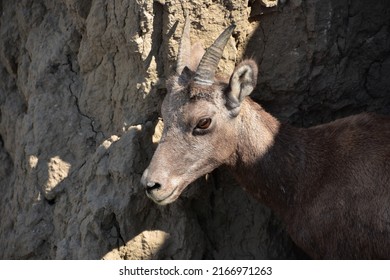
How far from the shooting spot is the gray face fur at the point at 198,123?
26.8 ft

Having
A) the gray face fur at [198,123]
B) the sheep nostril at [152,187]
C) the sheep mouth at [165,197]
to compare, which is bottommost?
the sheep mouth at [165,197]

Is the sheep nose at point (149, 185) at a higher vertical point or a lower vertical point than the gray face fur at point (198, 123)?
lower

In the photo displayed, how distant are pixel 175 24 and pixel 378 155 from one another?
2.64 metres

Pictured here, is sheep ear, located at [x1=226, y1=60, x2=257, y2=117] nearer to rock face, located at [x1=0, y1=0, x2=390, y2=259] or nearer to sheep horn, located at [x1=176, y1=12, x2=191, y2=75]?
sheep horn, located at [x1=176, y1=12, x2=191, y2=75]

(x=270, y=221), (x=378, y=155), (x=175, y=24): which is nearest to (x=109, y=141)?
(x=175, y=24)

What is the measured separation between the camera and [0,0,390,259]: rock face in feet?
29.8

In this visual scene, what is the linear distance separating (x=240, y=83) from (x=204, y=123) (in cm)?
56

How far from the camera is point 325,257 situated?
27.3 ft

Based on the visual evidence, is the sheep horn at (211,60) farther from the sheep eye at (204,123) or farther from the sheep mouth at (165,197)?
the sheep mouth at (165,197)

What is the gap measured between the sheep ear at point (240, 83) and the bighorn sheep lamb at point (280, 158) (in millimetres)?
10

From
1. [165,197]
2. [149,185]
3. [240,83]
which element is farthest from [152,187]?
[240,83]

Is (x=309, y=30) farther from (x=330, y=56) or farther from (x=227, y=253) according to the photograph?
(x=227, y=253)

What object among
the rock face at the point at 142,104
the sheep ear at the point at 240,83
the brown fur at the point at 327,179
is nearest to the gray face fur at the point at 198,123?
the sheep ear at the point at 240,83

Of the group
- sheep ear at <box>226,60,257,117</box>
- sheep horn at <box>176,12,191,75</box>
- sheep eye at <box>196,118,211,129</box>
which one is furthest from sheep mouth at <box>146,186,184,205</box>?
sheep horn at <box>176,12,191,75</box>
